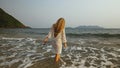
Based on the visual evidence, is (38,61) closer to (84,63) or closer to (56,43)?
(56,43)

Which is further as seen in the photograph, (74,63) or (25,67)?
(74,63)

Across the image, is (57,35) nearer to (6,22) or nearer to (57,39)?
(57,39)

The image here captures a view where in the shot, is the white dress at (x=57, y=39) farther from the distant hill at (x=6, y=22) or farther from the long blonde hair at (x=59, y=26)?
the distant hill at (x=6, y=22)

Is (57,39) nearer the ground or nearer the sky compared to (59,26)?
nearer the ground

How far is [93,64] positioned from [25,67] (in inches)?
115

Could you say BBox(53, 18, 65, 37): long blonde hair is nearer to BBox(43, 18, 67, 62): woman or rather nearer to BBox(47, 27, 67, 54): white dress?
BBox(43, 18, 67, 62): woman

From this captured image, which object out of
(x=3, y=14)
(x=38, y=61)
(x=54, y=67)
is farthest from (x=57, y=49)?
(x=3, y=14)

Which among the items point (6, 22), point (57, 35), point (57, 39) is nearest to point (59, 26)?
point (57, 35)

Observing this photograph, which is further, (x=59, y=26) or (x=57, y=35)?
(x=57, y=35)

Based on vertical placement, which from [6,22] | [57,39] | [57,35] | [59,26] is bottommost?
[57,39]

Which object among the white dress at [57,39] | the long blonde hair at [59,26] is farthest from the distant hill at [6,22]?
the long blonde hair at [59,26]

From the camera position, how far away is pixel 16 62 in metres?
8.16

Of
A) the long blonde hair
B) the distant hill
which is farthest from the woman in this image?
the distant hill

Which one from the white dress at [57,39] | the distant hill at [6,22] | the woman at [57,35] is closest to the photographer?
the woman at [57,35]
